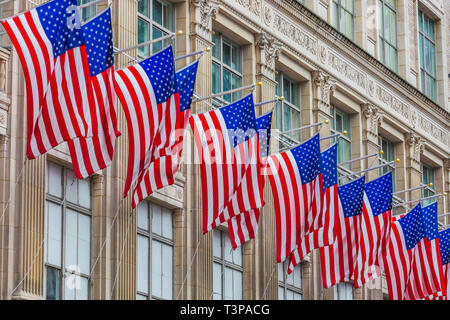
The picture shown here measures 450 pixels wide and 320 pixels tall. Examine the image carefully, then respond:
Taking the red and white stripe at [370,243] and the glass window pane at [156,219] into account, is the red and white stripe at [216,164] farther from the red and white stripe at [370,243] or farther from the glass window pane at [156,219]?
the red and white stripe at [370,243]

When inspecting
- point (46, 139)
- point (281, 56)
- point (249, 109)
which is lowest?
point (46, 139)

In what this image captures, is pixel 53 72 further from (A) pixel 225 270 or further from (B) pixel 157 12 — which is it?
(A) pixel 225 270

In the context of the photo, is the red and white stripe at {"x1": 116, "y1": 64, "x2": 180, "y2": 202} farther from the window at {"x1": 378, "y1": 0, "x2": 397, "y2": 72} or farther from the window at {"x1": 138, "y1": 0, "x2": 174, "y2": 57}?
the window at {"x1": 378, "y1": 0, "x2": 397, "y2": 72}

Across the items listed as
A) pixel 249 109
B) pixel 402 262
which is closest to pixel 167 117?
pixel 249 109

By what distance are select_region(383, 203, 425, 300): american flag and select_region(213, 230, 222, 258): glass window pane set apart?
4938 millimetres

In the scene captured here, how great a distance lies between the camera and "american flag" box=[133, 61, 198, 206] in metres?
29.9

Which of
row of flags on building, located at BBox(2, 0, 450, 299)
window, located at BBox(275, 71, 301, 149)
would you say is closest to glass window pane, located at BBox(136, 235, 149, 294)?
row of flags on building, located at BBox(2, 0, 450, 299)

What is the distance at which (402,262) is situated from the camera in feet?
128

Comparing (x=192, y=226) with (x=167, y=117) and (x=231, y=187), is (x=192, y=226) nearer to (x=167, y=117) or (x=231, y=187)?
(x=231, y=187)

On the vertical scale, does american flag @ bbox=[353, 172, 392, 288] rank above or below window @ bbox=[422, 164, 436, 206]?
below

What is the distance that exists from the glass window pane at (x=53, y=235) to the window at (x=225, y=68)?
9010mm

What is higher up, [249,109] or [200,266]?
[249,109]

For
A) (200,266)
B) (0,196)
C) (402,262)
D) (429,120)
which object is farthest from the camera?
(429,120)

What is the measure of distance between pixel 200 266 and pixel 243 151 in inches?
181
